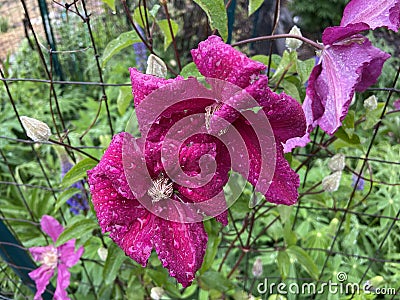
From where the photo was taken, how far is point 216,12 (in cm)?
56

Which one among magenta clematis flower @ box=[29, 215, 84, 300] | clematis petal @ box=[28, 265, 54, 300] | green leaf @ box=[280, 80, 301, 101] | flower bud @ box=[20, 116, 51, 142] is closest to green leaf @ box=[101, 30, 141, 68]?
flower bud @ box=[20, 116, 51, 142]

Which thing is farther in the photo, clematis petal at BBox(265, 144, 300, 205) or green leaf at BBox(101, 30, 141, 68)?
green leaf at BBox(101, 30, 141, 68)

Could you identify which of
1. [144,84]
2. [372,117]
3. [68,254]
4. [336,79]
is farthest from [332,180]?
[68,254]

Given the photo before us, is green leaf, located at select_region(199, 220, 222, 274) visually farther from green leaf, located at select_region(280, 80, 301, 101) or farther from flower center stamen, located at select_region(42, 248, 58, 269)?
flower center stamen, located at select_region(42, 248, 58, 269)

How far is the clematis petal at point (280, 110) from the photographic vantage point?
0.40 metres

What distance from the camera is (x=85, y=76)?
7.88 feet

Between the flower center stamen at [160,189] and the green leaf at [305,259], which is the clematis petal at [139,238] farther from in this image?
the green leaf at [305,259]

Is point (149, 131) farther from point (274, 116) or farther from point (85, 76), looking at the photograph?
point (85, 76)

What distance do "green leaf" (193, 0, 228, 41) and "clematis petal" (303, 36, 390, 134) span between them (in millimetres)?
146

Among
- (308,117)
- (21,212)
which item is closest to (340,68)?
(308,117)

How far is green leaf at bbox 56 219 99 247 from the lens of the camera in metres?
0.86

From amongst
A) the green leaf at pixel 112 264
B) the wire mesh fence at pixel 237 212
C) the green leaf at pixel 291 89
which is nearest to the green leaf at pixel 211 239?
the wire mesh fence at pixel 237 212

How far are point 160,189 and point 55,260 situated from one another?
2.17ft

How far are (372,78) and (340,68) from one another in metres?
0.10
